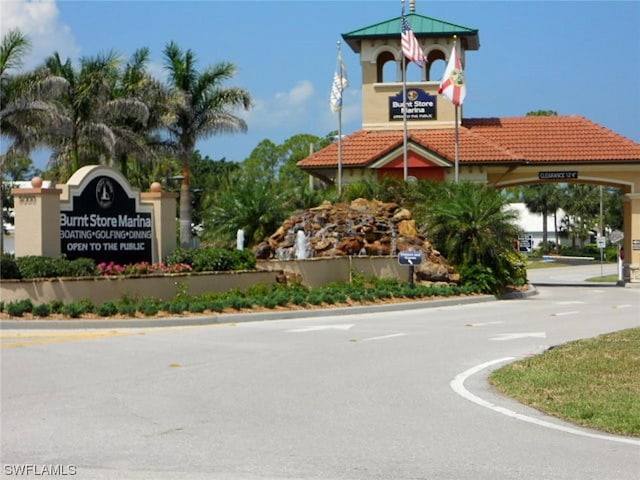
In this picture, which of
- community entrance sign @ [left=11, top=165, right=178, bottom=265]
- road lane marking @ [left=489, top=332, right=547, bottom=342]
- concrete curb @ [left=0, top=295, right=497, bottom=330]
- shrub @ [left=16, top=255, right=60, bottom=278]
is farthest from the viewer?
community entrance sign @ [left=11, top=165, right=178, bottom=265]

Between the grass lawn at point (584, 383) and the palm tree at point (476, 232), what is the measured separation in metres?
16.3

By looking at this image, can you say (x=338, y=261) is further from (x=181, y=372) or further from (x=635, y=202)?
(x=635, y=202)

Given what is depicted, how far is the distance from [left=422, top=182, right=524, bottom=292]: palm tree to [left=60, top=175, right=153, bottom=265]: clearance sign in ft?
34.9

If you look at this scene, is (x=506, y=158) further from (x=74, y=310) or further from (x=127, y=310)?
(x=74, y=310)

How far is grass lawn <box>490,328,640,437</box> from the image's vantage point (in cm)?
1055

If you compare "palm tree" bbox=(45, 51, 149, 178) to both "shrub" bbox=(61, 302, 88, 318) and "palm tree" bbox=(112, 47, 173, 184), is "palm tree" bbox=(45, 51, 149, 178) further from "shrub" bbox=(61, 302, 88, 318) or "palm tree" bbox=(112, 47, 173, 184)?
"shrub" bbox=(61, 302, 88, 318)

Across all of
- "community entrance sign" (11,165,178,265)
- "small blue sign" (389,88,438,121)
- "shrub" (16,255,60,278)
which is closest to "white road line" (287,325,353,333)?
"shrub" (16,255,60,278)

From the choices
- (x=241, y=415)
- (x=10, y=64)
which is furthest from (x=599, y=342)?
(x=10, y=64)

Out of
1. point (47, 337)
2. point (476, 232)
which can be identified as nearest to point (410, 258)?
point (476, 232)

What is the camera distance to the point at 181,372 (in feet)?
46.5

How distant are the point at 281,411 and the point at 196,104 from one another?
35.5 m

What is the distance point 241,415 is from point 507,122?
40958 mm
